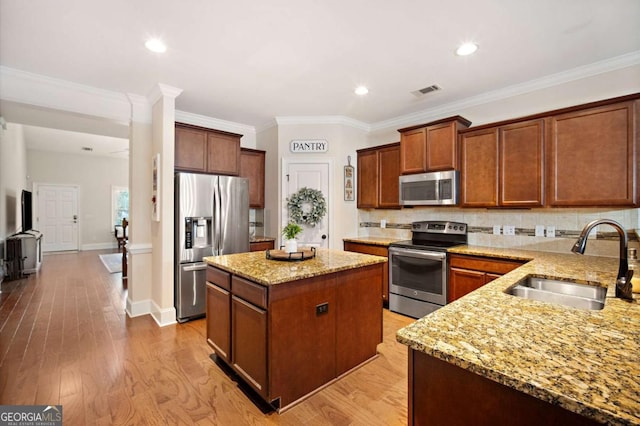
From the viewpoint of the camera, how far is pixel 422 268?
3.47 meters

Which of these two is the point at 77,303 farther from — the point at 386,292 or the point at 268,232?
the point at 386,292

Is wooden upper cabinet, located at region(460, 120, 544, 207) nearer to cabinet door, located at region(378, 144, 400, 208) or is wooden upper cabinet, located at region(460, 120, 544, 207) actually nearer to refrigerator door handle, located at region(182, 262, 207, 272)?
cabinet door, located at region(378, 144, 400, 208)

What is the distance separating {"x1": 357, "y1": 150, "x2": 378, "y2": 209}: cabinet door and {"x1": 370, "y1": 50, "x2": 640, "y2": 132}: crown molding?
1.95 ft

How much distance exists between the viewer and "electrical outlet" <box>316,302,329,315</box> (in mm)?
2096

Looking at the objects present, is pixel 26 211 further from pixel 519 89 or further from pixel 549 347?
pixel 519 89

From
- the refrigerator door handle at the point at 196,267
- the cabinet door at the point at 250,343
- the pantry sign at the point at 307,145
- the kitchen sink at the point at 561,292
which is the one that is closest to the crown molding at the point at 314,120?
the pantry sign at the point at 307,145

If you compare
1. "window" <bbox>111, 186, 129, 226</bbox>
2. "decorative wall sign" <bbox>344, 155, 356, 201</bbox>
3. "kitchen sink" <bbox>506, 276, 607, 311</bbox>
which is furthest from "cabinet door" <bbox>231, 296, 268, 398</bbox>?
"window" <bbox>111, 186, 129, 226</bbox>

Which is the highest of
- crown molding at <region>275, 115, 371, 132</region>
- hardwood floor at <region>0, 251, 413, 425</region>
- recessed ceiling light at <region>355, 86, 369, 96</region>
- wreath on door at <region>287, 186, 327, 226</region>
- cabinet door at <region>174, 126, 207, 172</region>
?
recessed ceiling light at <region>355, 86, 369, 96</region>

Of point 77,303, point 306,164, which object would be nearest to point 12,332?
point 77,303

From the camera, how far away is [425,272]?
3.45 m

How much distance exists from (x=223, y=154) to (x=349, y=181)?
1.91 m

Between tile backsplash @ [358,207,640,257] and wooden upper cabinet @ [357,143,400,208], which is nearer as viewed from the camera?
tile backsplash @ [358,207,640,257]

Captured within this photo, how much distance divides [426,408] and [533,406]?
335 millimetres

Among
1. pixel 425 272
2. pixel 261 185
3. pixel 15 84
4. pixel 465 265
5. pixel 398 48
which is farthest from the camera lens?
pixel 261 185
